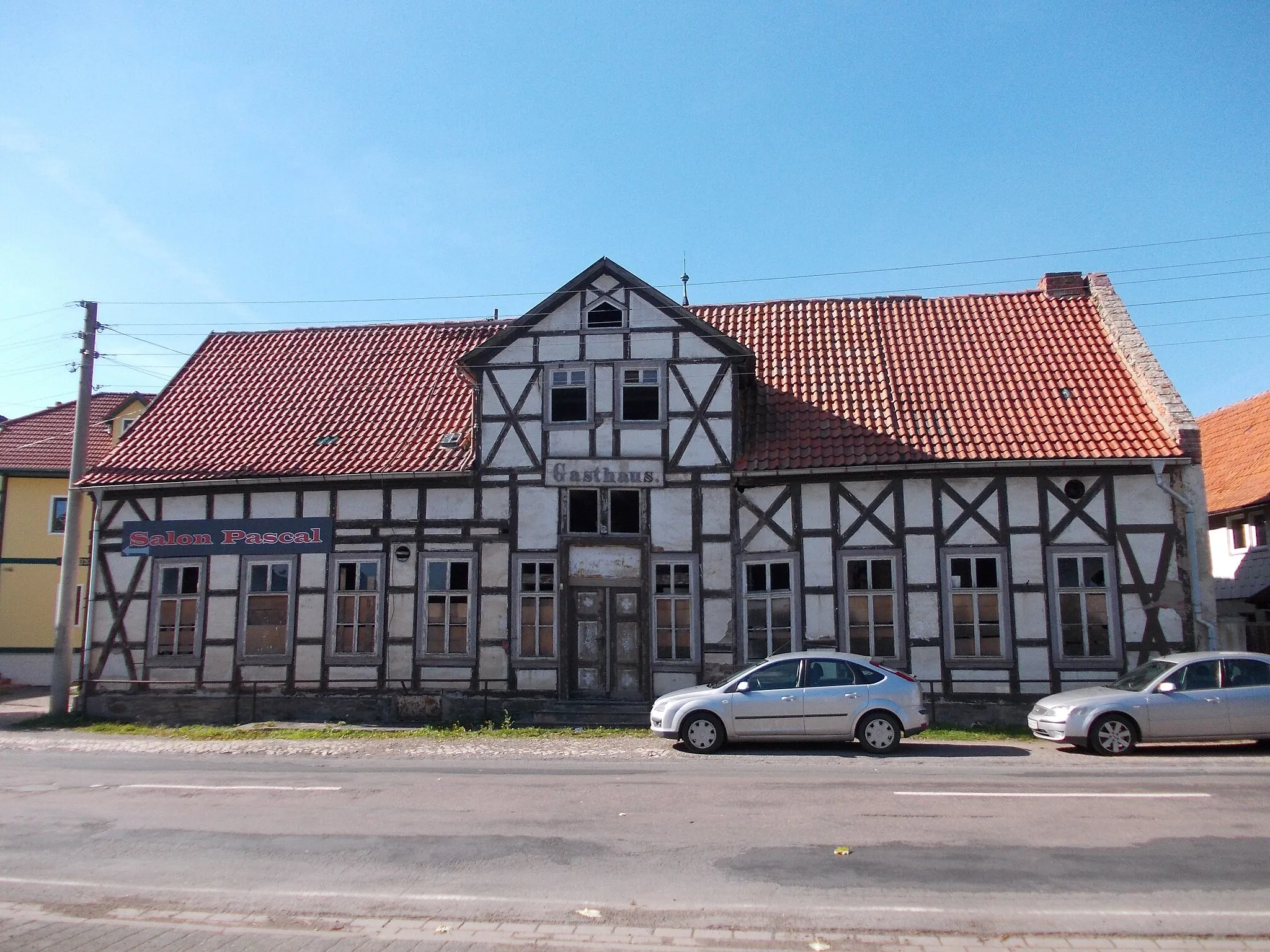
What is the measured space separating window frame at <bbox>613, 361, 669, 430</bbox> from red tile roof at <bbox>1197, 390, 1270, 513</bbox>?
13.1 m

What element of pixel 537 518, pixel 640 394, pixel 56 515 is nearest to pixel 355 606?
A: pixel 537 518

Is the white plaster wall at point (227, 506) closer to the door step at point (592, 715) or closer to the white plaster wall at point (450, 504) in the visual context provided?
the white plaster wall at point (450, 504)

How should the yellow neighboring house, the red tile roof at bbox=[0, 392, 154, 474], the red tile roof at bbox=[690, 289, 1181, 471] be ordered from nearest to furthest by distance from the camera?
1. the red tile roof at bbox=[690, 289, 1181, 471]
2. the yellow neighboring house
3. the red tile roof at bbox=[0, 392, 154, 474]

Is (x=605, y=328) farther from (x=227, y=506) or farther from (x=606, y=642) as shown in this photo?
(x=227, y=506)

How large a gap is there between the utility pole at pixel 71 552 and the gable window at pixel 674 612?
11.9 metres

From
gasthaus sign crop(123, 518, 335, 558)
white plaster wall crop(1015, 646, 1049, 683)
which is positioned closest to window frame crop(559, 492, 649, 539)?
gasthaus sign crop(123, 518, 335, 558)

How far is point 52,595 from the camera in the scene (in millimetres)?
28891

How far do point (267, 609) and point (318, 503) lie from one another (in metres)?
2.45

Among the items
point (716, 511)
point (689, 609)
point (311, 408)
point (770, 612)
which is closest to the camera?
point (770, 612)

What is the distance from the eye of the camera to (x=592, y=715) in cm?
1775

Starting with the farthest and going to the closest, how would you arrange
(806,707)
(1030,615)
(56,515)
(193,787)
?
(56,515), (1030,615), (806,707), (193,787)

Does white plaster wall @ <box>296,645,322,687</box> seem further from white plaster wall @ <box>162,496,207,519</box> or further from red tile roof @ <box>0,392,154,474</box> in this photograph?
red tile roof @ <box>0,392,154,474</box>

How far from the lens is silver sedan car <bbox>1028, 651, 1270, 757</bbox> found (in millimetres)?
13219

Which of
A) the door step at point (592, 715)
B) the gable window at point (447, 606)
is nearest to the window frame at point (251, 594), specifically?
the gable window at point (447, 606)
